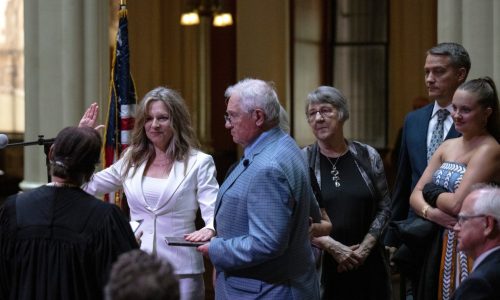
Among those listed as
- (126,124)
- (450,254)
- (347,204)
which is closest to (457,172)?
(450,254)

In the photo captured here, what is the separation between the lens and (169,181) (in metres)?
4.81

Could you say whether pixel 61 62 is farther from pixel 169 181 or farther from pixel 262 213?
pixel 262 213

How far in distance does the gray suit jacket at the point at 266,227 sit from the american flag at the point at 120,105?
78.9 inches

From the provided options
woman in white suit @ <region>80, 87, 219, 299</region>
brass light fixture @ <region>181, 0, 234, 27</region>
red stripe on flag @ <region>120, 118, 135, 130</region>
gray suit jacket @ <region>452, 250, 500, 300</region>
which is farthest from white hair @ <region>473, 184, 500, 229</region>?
brass light fixture @ <region>181, 0, 234, 27</region>

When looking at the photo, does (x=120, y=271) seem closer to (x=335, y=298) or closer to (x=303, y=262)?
(x=303, y=262)

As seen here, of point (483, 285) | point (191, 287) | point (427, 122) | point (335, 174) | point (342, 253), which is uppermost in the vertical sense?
point (427, 122)

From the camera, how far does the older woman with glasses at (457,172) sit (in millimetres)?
4441

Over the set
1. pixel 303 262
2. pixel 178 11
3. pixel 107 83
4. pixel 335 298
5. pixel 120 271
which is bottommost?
pixel 335 298

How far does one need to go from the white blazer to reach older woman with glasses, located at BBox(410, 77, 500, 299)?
39.8 inches

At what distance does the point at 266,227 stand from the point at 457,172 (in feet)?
3.57

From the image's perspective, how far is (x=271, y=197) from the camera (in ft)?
12.9

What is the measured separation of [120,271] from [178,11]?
368 inches

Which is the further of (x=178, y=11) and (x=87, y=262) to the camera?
(x=178, y=11)

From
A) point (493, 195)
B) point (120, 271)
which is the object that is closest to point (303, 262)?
point (493, 195)
